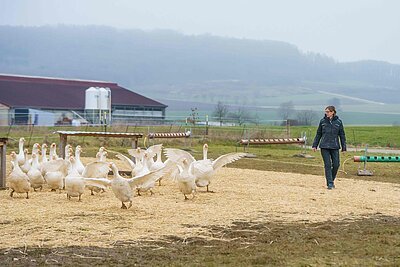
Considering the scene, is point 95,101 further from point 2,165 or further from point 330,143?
point 330,143

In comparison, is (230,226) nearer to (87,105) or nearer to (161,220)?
(161,220)

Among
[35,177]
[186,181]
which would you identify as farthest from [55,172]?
[186,181]

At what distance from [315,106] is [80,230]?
475 ft

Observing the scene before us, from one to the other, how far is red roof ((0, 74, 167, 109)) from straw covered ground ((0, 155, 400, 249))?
5345cm

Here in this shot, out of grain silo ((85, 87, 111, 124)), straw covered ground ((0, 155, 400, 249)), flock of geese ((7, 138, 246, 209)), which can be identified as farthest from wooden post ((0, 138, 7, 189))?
grain silo ((85, 87, 111, 124))

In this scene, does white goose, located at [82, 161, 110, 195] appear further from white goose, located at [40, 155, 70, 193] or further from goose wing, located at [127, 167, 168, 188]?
goose wing, located at [127, 167, 168, 188]

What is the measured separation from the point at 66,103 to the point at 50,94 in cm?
354

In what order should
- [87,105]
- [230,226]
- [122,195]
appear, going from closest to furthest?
[230,226] < [122,195] < [87,105]

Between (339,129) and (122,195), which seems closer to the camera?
(122,195)

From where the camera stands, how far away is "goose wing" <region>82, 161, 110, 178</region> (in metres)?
13.7

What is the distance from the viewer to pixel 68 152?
51.0 feet

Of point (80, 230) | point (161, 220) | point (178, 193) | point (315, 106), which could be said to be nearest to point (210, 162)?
point (178, 193)

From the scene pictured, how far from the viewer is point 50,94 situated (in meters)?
73.8

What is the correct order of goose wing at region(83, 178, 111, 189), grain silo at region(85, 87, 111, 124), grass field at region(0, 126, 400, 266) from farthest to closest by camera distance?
grain silo at region(85, 87, 111, 124), goose wing at region(83, 178, 111, 189), grass field at region(0, 126, 400, 266)
